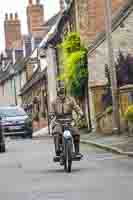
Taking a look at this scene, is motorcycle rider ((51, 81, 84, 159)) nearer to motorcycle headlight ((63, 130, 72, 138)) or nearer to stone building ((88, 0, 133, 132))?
motorcycle headlight ((63, 130, 72, 138))

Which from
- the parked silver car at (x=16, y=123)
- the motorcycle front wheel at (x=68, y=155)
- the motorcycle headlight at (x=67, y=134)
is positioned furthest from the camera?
the parked silver car at (x=16, y=123)

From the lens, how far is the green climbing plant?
37688 mm

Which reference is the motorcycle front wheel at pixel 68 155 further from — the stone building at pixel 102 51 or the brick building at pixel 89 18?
the brick building at pixel 89 18

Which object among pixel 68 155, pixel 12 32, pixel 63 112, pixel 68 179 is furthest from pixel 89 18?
pixel 12 32

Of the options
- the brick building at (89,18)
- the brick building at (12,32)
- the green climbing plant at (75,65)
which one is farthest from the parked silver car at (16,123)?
the brick building at (12,32)

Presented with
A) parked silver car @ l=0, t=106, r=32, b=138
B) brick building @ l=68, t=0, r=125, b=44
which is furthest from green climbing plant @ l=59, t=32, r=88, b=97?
parked silver car @ l=0, t=106, r=32, b=138

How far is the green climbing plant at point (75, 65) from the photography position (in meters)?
37.7

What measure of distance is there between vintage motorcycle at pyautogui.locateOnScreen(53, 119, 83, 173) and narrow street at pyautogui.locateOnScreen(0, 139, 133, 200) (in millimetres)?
238

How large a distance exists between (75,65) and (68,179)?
964 inches

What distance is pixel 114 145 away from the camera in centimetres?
2252

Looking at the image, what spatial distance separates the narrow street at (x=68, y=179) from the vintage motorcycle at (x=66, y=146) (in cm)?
24

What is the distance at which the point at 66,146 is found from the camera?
1477 centimetres

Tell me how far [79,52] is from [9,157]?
18.0 m

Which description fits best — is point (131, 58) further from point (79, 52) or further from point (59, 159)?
point (59, 159)
